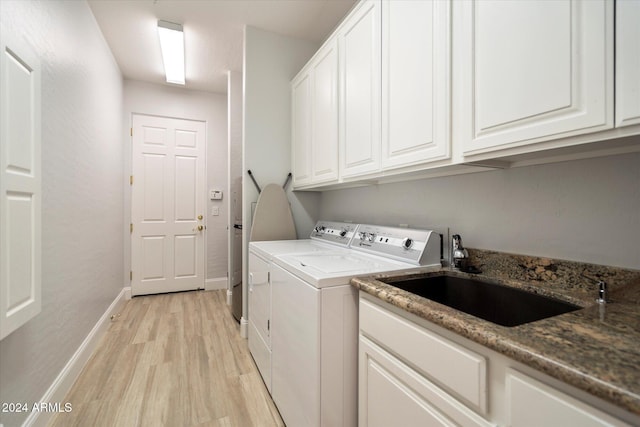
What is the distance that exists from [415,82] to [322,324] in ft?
3.67

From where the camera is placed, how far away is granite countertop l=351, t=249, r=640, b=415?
0.49 meters

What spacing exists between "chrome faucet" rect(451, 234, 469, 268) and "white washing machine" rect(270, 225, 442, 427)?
0.09 meters

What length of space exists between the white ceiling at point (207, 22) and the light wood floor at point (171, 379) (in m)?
2.84

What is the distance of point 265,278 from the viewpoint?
5.92 feet

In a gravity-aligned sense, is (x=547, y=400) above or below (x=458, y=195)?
below

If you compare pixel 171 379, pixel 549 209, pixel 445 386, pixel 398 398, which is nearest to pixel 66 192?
pixel 171 379

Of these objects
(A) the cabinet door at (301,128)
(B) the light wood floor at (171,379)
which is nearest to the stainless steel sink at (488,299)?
(B) the light wood floor at (171,379)

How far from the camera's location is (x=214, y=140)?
4113 millimetres

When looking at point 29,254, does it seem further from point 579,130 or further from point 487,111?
point 579,130

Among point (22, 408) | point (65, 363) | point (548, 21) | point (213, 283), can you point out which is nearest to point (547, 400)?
point (548, 21)

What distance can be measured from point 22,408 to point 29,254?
774mm

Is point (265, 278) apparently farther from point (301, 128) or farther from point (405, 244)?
point (301, 128)

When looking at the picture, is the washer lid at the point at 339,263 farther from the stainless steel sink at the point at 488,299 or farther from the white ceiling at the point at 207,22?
the white ceiling at the point at 207,22

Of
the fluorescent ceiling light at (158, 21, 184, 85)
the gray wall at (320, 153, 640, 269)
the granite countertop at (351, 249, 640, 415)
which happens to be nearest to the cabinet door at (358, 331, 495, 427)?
the granite countertop at (351, 249, 640, 415)
